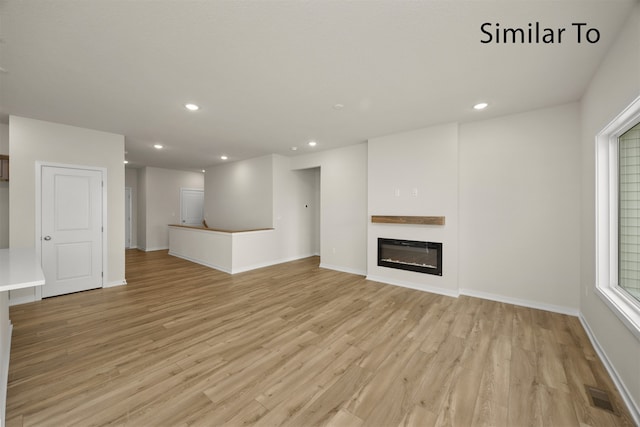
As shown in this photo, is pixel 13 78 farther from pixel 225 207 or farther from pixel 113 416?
pixel 225 207

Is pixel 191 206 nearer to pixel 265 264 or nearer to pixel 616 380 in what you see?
pixel 265 264

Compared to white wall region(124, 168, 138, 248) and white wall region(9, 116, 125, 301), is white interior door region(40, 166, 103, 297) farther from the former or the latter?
white wall region(124, 168, 138, 248)

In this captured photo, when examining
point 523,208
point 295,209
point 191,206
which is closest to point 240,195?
point 295,209

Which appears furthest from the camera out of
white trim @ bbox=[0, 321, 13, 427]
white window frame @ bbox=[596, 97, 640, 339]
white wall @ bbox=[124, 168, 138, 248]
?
white wall @ bbox=[124, 168, 138, 248]

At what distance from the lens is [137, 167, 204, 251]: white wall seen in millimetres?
7750

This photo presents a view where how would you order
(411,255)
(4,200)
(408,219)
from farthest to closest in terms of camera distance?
(411,255) < (408,219) < (4,200)

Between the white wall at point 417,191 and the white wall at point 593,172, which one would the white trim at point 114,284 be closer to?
the white wall at point 417,191

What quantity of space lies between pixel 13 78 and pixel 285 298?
3.84m

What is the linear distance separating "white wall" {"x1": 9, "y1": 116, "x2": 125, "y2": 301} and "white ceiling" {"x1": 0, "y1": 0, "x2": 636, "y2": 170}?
29 centimetres

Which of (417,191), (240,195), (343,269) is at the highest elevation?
(240,195)

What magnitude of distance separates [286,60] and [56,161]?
4105 mm

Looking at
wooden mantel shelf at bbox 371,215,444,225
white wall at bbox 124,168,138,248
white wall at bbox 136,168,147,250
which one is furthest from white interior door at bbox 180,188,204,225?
wooden mantel shelf at bbox 371,215,444,225

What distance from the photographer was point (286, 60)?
86.7 inches

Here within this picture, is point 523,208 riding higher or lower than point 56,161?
lower
